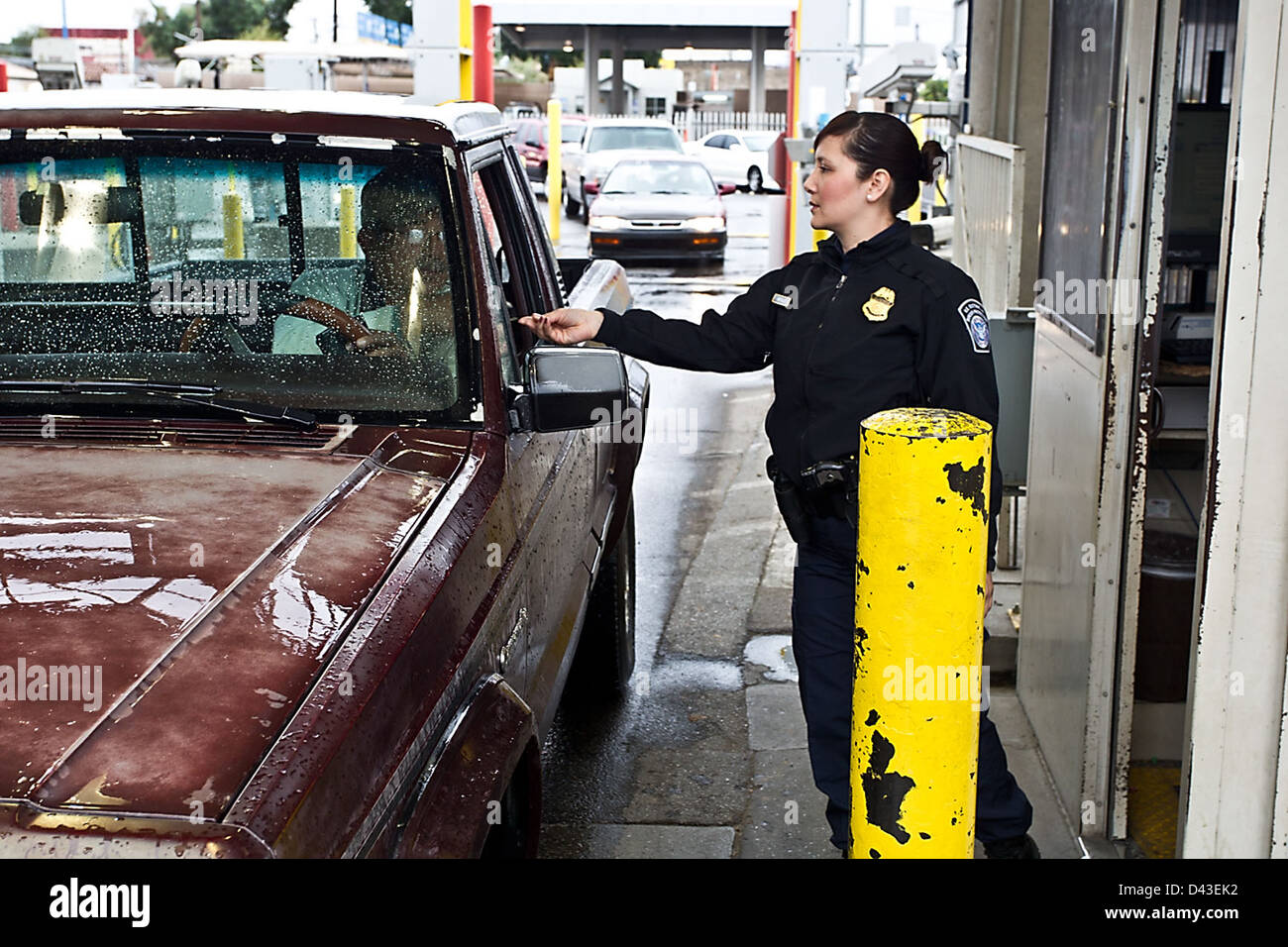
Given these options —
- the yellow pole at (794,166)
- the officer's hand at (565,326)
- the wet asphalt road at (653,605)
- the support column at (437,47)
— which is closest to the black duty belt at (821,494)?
the officer's hand at (565,326)

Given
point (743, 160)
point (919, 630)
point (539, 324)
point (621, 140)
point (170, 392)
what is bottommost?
point (919, 630)

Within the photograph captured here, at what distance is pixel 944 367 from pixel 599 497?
156 cm

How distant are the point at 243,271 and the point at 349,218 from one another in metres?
0.28

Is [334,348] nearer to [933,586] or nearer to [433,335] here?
[433,335]

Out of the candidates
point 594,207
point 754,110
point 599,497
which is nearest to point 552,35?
point 754,110

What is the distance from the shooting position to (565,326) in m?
3.77

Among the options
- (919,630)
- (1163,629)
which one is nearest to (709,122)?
(1163,629)

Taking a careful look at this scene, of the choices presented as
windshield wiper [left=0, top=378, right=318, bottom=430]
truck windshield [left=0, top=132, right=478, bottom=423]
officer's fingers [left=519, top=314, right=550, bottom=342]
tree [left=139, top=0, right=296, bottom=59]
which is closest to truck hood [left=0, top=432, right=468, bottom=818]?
windshield wiper [left=0, top=378, right=318, bottom=430]

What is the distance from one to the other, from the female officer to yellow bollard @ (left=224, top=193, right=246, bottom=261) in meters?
0.70

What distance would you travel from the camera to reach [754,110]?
165 feet

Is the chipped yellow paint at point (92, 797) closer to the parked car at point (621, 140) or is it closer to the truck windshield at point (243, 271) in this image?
the truck windshield at point (243, 271)

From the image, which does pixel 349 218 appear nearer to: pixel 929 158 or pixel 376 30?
pixel 929 158

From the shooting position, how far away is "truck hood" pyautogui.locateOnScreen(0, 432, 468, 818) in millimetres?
1952

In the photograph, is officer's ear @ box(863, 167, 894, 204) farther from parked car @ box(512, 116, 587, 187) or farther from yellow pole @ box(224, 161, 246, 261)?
parked car @ box(512, 116, 587, 187)
